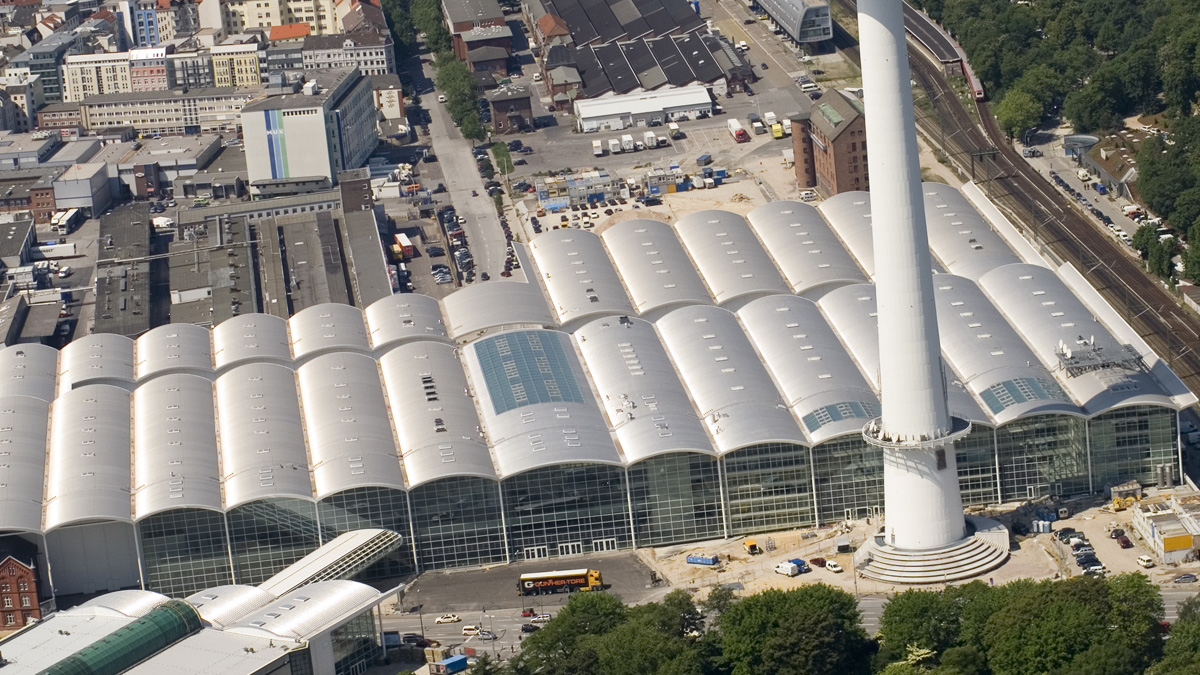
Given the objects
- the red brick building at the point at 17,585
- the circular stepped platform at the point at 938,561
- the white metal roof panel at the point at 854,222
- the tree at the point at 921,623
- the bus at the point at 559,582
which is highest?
the white metal roof panel at the point at 854,222

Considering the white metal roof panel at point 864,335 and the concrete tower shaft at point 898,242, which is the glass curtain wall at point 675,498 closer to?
the concrete tower shaft at point 898,242

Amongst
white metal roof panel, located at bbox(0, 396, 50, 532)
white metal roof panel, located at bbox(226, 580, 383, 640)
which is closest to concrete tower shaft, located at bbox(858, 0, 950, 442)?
white metal roof panel, located at bbox(226, 580, 383, 640)

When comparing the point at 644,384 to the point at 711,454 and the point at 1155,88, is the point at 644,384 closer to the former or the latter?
the point at 711,454

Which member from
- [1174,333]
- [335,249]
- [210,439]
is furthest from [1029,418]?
[335,249]

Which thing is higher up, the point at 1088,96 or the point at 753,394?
the point at 1088,96

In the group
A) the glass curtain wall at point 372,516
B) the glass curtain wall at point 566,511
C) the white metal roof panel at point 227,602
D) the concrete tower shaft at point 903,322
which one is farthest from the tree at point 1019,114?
the white metal roof panel at point 227,602

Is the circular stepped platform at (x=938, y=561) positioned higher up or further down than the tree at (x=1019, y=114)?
further down

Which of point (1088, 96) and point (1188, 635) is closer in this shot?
point (1188, 635)

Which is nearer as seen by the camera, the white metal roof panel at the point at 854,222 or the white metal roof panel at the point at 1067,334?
the white metal roof panel at the point at 1067,334
